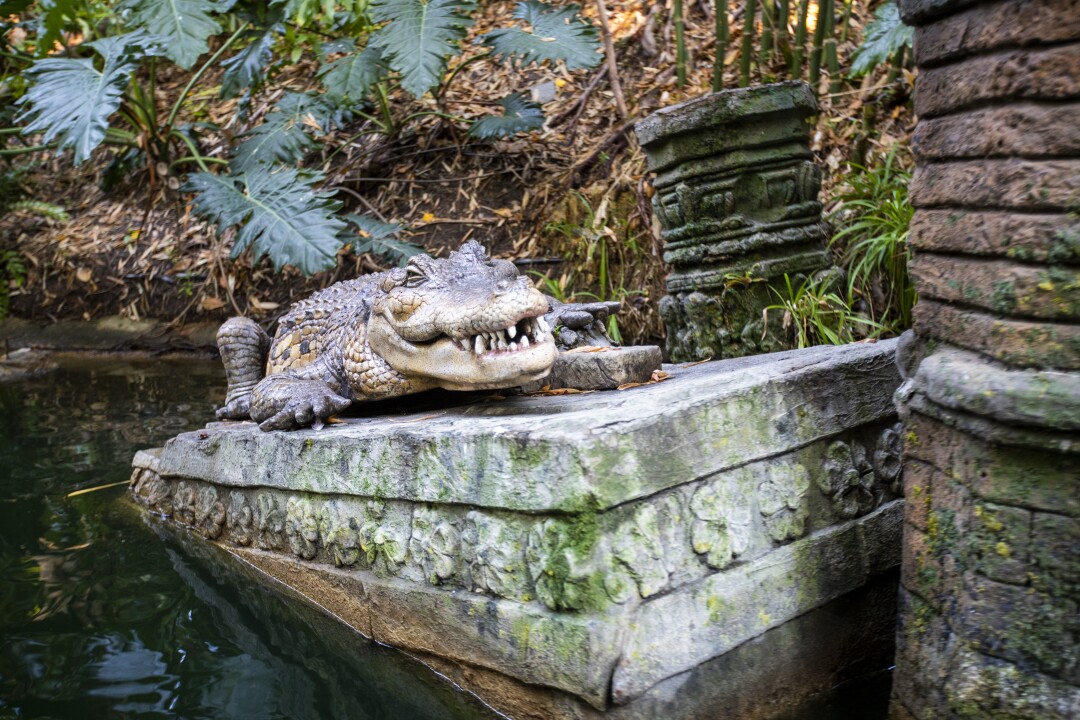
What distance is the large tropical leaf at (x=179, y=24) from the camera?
6.22 m

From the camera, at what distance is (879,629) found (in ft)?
8.39

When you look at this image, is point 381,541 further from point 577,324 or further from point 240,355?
point 240,355

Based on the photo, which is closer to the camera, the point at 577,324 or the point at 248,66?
the point at 577,324

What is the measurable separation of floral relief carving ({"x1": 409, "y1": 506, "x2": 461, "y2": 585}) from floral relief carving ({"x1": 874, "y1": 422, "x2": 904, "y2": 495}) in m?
1.17

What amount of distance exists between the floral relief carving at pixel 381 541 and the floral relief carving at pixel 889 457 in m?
1.33

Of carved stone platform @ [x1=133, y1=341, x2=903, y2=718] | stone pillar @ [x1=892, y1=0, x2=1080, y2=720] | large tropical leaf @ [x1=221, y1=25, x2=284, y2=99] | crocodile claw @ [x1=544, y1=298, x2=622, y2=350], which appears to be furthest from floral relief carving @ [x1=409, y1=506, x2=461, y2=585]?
large tropical leaf @ [x1=221, y1=25, x2=284, y2=99]

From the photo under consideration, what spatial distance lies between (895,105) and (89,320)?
7164 millimetres

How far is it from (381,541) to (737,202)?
2.52 m

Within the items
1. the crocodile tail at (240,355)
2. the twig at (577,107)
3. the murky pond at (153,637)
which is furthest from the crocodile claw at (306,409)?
the twig at (577,107)

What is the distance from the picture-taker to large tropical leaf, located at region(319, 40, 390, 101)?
6.48m

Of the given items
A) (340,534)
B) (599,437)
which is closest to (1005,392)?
(599,437)

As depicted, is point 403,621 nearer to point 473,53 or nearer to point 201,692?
point 201,692

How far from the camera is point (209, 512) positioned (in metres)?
3.64

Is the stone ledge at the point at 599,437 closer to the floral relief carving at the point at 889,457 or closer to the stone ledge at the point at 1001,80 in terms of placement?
the floral relief carving at the point at 889,457
